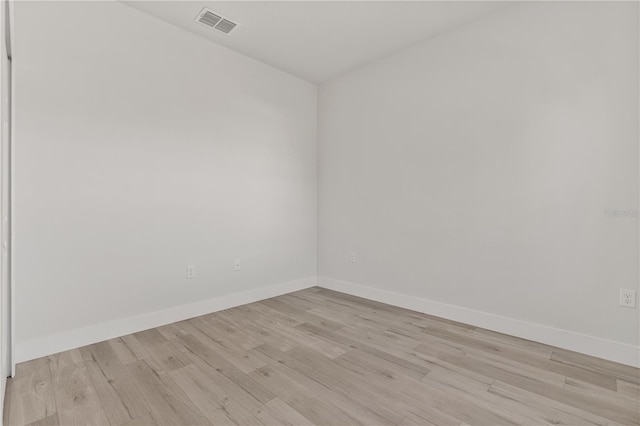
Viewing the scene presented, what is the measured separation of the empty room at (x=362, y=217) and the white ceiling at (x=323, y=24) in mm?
25

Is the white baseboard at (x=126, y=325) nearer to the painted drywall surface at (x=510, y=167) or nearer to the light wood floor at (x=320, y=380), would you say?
the light wood floor at (x=320, y=380)

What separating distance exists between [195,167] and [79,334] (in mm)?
1572

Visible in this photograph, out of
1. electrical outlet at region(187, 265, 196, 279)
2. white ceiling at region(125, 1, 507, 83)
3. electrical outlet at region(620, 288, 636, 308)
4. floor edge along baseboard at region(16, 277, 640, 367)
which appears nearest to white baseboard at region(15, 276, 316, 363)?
floor edge along baseboard at region(16, 277, 640, 367)

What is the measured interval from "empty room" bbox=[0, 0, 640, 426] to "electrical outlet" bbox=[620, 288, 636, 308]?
0.5 inches

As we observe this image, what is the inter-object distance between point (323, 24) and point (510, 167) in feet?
6.54

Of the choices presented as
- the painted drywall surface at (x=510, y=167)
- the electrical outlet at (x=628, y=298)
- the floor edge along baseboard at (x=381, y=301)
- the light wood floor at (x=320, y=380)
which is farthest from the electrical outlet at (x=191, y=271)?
the electrical outlet at (x=628, y=298)

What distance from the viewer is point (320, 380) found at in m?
1.94

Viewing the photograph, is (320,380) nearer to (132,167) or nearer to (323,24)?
(132,167)

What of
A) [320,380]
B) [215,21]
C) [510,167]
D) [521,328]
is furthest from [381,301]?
[215,21]

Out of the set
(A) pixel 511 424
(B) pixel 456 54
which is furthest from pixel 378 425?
(B) pixel 456 54

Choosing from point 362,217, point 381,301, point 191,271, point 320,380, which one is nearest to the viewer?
point 320,380

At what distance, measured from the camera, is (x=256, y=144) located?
3.53 m

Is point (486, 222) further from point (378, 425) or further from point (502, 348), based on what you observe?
point (378, 425)

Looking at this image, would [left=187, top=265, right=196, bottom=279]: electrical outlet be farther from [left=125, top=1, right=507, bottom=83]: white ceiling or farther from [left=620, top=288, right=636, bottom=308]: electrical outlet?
[left=620, top=288, right=636, bottom=308]: electrical outlet
